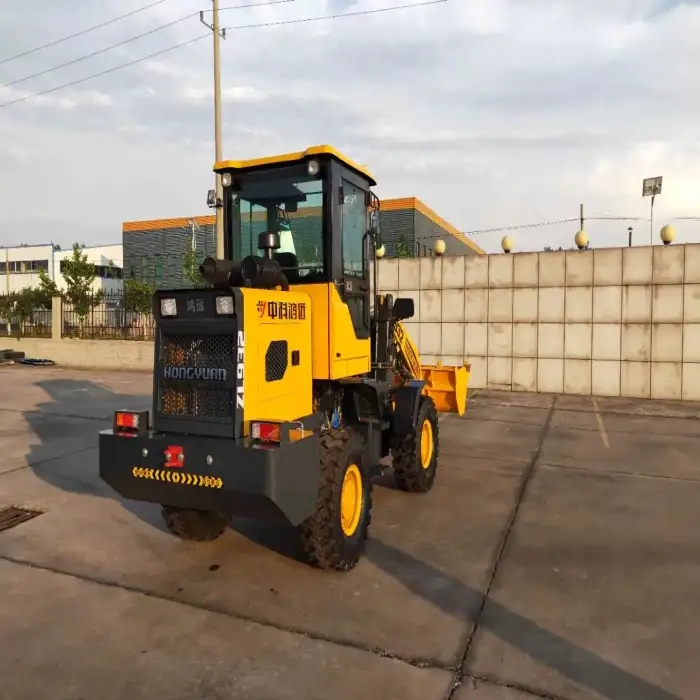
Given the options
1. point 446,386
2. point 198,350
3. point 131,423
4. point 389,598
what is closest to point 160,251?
point 446,386

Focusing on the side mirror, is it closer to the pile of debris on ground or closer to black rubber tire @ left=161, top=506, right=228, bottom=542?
black rubber tire @ left=161, top=506, right=228, bottom=542

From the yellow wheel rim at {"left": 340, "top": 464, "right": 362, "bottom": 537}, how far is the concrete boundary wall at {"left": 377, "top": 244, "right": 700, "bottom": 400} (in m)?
10.2

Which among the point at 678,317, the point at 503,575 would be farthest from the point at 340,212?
the point at 678,317

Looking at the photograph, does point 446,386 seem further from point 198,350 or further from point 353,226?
point 198,350

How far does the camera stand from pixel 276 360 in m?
4.10

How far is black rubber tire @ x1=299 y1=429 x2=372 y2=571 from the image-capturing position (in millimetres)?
4027

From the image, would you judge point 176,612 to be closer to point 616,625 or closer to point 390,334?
point 616,625

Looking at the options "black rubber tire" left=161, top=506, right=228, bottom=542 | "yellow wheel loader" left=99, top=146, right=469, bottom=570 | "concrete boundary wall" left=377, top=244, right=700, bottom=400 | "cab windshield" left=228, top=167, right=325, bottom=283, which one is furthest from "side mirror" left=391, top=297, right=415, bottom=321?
"concrete boundary wall" left=377, top=244, right=700, bottom=400

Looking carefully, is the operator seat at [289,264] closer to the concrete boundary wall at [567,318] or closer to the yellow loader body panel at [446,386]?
the yellow loader body panel at [446,386]

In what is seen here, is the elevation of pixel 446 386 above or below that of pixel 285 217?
below

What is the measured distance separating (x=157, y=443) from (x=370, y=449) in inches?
86.1

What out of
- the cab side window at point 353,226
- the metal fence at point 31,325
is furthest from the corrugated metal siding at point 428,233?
the cab side window at point 353,226

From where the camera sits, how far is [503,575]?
4.21m

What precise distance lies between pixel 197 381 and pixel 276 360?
559 millimetres
